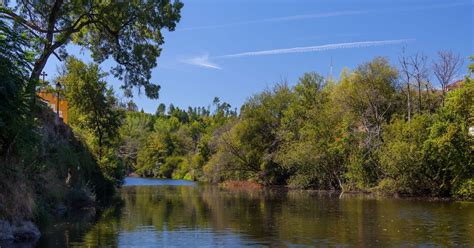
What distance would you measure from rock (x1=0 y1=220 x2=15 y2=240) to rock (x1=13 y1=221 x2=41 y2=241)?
7.5 inches

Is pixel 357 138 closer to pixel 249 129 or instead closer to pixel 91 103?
pixel 249 129

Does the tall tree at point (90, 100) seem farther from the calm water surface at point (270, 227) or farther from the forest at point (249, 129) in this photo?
the calm water surface at point (270, 227)

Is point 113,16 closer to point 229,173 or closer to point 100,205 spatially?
point 100,205

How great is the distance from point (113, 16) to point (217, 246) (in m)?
13.9

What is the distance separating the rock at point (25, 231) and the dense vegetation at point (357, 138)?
32.8 meters

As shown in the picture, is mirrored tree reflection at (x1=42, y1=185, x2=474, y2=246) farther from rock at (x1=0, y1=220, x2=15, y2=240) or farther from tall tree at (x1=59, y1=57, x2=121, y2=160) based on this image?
tall tree at (x1=59, y1=57, x2=121, y2=160)

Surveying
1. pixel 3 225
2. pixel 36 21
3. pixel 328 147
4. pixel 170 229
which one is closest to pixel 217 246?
pixel 170 229

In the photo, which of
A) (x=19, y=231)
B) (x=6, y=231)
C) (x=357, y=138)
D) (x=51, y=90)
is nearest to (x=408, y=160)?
(x=357, y=138)

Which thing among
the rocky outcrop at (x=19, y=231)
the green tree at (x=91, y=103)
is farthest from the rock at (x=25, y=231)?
the green tree at (x=91, y=103)

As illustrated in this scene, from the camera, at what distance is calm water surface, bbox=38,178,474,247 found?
63.8 ft

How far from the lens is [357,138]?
53719 millimetres

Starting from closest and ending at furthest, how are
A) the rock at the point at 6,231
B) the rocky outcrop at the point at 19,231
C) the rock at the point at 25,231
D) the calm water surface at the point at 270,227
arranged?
the rock at the point at 6,231, the rocky outcrop at the point at 19,231, the rock at the point at 25,231, the calm water surface at the point at 270,227

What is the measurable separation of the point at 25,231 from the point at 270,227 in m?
10.6

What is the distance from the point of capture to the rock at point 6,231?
18.7m
